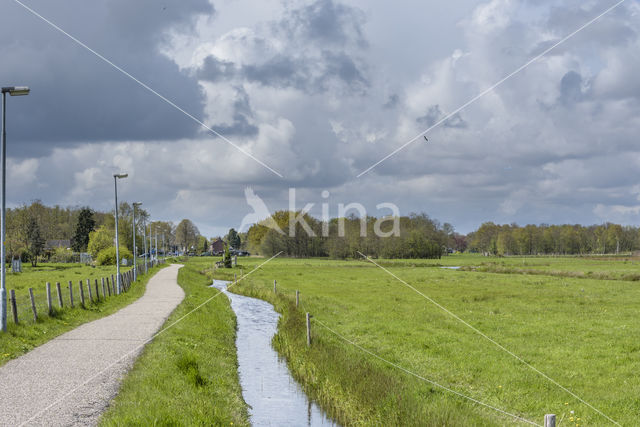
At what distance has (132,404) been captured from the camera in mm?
11461

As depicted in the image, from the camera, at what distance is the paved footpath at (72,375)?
34.9 feet

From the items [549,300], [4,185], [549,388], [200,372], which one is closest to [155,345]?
[200,372]

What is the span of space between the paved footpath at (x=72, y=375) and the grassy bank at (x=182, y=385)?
44cm

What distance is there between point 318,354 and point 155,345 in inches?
224

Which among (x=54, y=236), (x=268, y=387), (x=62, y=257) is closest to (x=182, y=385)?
(x=268, y=387)

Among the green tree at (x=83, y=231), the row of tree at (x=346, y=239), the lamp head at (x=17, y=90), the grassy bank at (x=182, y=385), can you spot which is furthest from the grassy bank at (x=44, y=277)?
the green tree at (x=83, y=231)

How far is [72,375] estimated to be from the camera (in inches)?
534

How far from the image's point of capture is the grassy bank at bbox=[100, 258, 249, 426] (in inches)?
440

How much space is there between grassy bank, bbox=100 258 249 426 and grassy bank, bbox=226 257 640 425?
9.48 ft

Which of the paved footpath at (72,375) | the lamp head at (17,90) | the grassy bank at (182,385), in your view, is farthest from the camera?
the lamp head at (17,90)

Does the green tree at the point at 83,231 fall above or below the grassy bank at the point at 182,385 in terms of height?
above

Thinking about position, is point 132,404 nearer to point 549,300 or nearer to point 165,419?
point 165,419

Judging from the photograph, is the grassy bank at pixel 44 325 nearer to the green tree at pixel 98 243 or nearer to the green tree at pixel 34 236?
the green tree at pixel 98 243

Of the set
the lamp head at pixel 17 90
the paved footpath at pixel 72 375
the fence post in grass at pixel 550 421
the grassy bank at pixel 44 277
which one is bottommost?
the grassy bank at pixel 44 277
